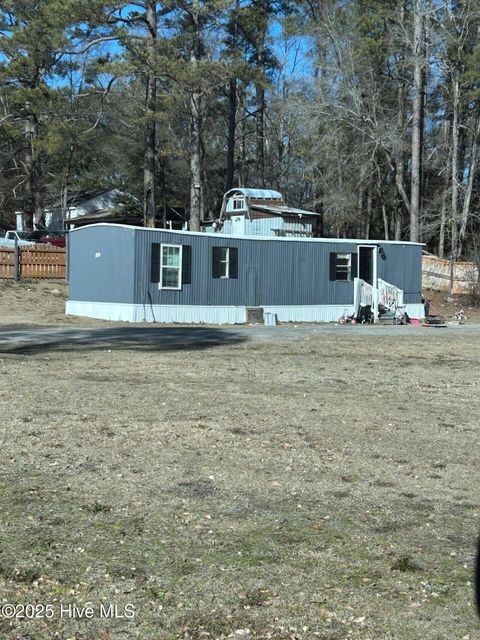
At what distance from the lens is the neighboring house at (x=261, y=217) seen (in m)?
31.0

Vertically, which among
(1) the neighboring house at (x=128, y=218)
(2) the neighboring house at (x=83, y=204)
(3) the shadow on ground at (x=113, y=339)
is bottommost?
(3) the shadow on ground at (x=113, y=339)

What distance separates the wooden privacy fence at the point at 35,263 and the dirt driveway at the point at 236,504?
17.2 meters

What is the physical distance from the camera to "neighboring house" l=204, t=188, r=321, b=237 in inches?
1219

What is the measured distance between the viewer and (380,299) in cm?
2284

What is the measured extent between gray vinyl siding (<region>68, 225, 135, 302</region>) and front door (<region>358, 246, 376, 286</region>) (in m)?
7.50

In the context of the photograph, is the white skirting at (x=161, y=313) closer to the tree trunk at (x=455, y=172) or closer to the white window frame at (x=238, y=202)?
the white window frame at (x=238, y=202)

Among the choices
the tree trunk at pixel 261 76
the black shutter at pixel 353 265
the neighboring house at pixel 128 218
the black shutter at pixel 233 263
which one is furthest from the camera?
the neighboring house at pixel 128 218

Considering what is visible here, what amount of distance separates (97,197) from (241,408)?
52.3 m

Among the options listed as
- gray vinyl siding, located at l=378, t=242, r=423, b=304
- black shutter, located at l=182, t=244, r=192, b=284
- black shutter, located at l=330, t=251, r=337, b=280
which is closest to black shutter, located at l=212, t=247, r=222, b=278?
black shutter, located at l=182, t=244, r=192, b=284

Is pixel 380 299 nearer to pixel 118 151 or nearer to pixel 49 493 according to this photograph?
pixel 49 493

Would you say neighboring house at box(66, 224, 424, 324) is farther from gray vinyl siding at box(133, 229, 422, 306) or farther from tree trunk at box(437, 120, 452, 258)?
tree trunk at box(437, 120, 452, 258)

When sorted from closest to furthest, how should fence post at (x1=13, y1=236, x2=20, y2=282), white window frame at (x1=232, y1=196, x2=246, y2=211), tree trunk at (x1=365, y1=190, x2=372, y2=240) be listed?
fence post at (x1=13, y1=236, x2=20, y2=282), white window frame at (x1=232, y1=196, x2=246, y2=211), tree trunk at (x1=365, y1=190, x2=372, y2=240)

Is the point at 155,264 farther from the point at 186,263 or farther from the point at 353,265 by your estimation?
the point at 353,265

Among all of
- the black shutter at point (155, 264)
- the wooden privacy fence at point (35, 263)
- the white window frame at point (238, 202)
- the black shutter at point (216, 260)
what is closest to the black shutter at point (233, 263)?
the black shutter at point (216, 260)
